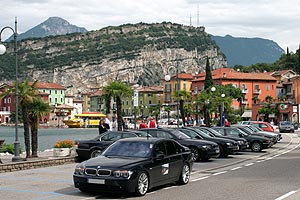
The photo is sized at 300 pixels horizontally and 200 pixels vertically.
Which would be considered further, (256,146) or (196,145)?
(256,146)

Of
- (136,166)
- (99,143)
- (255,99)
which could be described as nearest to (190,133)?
(99,143)

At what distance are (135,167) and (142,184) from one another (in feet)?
1.70

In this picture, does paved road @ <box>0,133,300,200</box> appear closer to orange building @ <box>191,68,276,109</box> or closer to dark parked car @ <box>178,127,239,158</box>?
dark parked car @ <box>178,127,239,158</box>

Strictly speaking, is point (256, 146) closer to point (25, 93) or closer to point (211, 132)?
point (211, 132)

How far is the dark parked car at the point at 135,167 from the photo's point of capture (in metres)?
12.2

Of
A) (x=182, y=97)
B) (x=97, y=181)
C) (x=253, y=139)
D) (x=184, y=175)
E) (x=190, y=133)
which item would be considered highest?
(x=182, y=97)

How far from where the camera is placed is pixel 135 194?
12.7 meters

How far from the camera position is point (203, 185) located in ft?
49.0

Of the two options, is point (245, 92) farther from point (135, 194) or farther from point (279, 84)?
point (135, 194)

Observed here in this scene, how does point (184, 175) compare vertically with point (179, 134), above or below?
below

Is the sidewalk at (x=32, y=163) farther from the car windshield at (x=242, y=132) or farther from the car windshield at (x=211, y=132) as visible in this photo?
the car windshield at (x=242, y=132)

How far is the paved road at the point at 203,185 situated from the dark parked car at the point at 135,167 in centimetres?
34

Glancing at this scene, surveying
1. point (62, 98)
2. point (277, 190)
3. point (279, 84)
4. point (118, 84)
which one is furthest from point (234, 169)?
point (62, 98)

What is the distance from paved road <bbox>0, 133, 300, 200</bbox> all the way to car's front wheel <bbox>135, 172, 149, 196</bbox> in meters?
0.17
